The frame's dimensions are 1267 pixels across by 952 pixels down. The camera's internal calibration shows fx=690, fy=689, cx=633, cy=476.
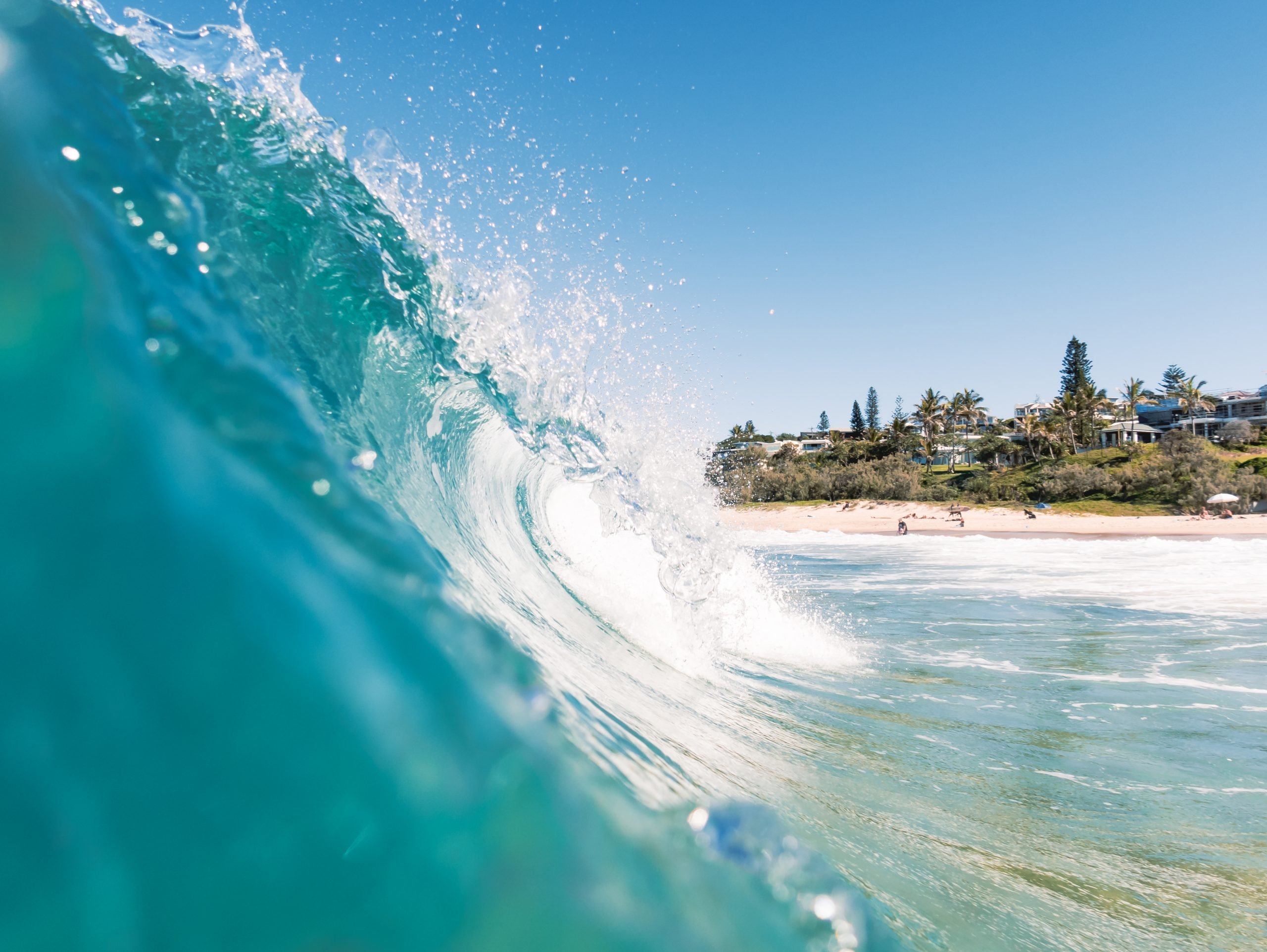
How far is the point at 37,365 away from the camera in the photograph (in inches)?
44.3

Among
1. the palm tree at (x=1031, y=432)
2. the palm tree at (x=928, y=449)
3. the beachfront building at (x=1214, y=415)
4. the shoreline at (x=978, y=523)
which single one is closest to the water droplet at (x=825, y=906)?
the shoreline at (x=978, y=523)

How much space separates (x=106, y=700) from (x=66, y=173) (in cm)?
113

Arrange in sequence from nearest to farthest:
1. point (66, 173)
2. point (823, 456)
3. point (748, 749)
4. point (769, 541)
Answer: point (66, 173) → point (748, 749) → point (769, 541) → point (823, 456)

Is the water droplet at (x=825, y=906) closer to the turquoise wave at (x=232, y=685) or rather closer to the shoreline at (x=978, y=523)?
the turquoise wave at (x=232, y=685)

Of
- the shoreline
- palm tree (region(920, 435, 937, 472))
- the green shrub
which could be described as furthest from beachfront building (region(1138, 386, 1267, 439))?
→ the shoreline

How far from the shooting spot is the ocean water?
0.94 m

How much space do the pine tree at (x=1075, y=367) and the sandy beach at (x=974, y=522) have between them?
115 ft

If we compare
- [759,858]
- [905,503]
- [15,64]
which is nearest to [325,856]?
[759,858]

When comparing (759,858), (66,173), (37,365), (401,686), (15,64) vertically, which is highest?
(15,64)

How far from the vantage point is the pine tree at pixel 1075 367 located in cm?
6619

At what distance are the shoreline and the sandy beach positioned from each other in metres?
0.04

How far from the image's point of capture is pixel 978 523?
1421 inches

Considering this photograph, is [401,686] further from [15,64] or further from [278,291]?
[278,291]

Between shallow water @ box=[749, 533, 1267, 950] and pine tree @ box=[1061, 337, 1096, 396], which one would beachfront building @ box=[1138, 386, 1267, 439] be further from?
shallow water @ box=[749, 533, 1267, 950]
